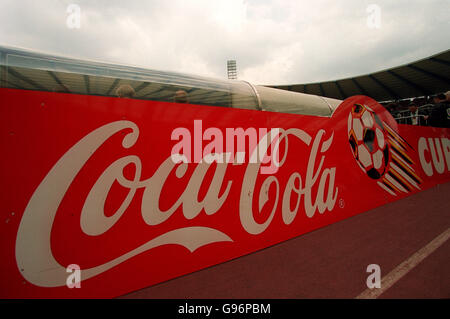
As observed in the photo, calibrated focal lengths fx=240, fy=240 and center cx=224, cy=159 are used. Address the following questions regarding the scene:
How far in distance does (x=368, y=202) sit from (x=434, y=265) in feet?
6.07

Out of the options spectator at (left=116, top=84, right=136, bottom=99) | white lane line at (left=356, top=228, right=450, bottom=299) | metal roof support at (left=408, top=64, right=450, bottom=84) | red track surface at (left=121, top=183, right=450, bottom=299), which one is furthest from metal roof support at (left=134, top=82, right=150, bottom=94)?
metal roof support at (left=408, top=64, right=450, bottom=84)

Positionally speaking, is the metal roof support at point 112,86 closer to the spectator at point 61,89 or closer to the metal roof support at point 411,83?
the spectator at point 61,89

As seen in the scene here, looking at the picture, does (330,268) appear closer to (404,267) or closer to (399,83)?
(404,267)

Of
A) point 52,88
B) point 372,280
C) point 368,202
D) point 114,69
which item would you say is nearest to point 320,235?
point 372,280

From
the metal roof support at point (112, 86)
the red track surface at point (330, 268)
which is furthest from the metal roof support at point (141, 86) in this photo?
the red track surface at point (330, 268)

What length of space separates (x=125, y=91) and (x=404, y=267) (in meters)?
2.82

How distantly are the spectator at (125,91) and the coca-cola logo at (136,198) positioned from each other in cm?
33

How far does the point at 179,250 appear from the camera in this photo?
2.04 meters

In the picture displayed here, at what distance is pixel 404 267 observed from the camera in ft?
6.64

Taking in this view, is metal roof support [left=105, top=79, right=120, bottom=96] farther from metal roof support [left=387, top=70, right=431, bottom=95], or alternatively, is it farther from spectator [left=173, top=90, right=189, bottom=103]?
metal roof support [left=387, top=70, right=431, bottom=95]

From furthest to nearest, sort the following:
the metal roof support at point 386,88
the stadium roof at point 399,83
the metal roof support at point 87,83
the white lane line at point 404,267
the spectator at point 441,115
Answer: the metal roof support at point 386,88 < the stadium roof at point 399,83 < the spectator at point 441,115 < the metal roof support at point 87,83 < the white lane line at point 404,267

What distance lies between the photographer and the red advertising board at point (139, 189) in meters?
1.49

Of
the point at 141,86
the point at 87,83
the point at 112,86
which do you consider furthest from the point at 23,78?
the point at 141,86

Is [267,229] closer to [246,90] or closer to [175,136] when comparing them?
[175,136]
